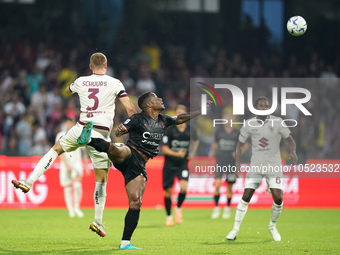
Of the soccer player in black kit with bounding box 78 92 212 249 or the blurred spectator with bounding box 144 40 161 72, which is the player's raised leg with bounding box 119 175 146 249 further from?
the blurred spectator with bounding box 144 40 161 72

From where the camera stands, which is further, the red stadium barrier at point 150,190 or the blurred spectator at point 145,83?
the blurred spectator at point 145,83

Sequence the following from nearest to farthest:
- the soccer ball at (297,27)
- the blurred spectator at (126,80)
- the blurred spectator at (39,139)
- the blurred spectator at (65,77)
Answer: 1. the soccer ball at (297,27)
2. the blurred spectator at (39,139)
3. the blurred spectator at (65,77)
4. the blurred spectator at (126,80)

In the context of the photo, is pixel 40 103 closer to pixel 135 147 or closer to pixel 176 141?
pixel 176 141

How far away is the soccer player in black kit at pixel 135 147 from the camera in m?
7.03

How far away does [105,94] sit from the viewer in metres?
7.76

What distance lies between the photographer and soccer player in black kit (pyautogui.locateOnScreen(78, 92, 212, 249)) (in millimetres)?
7027

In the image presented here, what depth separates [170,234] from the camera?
31.0 feet

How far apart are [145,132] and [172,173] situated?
414cm

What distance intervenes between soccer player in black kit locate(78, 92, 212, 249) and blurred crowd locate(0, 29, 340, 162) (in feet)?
25.6

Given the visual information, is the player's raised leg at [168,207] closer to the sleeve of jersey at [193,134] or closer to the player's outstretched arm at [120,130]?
the sleeve of jersey at [193,134]

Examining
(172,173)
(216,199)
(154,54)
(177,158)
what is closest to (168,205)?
(172,173)

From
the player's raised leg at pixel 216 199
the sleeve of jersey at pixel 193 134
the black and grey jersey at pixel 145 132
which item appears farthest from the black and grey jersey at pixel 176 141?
the black and grey jersey at pixel 145 132

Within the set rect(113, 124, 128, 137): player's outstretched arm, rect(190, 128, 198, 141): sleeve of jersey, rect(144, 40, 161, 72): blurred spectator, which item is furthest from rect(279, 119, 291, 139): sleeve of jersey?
rect(144, 40, 161, 72): blurred spectator

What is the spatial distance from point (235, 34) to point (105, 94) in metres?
15.0
